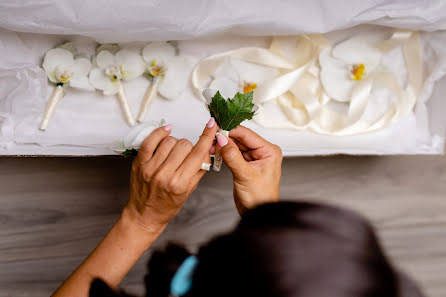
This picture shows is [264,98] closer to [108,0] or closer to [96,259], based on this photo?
[108,0]

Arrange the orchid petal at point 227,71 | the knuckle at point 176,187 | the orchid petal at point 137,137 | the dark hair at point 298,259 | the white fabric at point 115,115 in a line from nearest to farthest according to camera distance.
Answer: the dark hair at point 298,259 → the knuckle at point 176,187 → the orchid petal at point 137,137 → the white fabric at point 115,115 → the orchid petal at point 227,71

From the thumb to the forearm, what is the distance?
0.16 meters

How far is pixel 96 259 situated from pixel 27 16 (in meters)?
0.43

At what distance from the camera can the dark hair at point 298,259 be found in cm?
34

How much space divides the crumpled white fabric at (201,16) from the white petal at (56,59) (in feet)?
0.24

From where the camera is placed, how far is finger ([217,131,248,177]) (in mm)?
550

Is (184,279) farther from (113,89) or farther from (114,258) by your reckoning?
(113,89)

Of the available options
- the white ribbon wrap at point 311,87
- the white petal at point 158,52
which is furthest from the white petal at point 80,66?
the white ribbon wrap at point 311,87

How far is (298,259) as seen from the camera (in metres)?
0.35

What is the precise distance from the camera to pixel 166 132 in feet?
1.89

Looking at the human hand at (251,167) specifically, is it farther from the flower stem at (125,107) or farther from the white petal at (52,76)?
the white petal at (52,76)

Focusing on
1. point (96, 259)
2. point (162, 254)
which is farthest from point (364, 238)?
point (96, 259)

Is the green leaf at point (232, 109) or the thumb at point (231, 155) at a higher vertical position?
the green leaf at point (232, 109)

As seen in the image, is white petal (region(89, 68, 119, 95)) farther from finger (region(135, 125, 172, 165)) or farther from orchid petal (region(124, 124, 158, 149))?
finger (region(135, 125, 172, 165))
